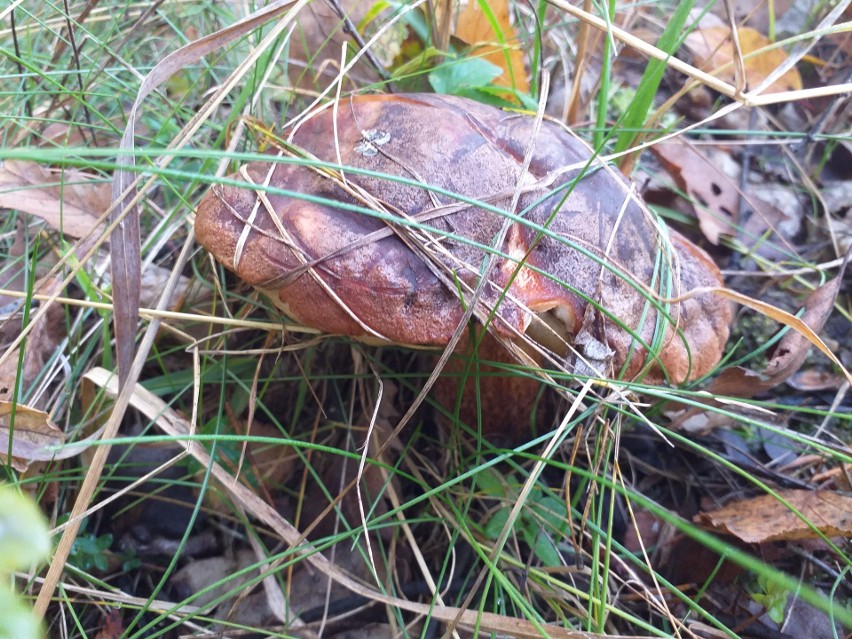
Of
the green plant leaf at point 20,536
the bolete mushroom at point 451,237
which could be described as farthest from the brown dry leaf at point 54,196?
the green plant leaf at point 20,536

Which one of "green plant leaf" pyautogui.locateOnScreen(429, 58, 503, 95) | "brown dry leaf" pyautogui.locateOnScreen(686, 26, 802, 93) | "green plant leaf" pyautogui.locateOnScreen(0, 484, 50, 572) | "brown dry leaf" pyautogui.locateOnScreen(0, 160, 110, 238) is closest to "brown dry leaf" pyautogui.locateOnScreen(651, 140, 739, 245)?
"brown dry leaf" pyautogui.locateOnScreen(686, 26, 802, 93)

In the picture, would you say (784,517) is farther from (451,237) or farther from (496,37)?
(496,37)

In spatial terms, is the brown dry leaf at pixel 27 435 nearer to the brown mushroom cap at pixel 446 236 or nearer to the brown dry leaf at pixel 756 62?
the brown mushroom cap at pixel 446 236

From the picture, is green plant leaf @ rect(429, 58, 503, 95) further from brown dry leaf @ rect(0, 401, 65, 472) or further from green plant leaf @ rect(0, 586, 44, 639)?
green plant leaf @ rect(0, 586, 44, 639)

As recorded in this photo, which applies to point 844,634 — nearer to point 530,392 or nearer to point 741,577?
point 741,577

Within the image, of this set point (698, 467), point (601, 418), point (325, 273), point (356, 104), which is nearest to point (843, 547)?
point (698, 467)


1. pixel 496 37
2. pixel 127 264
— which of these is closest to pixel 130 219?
pixel 127 264
